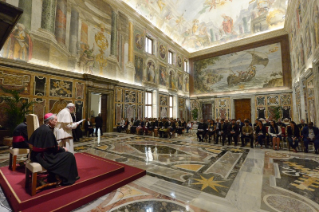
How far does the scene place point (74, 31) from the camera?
367 inches

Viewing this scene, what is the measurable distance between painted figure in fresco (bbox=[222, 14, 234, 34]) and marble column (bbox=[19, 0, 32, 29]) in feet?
55.5

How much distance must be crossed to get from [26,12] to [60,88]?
390 centimetres

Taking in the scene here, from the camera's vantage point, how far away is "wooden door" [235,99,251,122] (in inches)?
650

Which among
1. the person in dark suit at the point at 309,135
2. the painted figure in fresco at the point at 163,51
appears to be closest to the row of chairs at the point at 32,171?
the person in dark suit at the point at 309,135

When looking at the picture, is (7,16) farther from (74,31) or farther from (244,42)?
(244,42)

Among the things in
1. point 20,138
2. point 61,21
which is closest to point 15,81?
point 61,21

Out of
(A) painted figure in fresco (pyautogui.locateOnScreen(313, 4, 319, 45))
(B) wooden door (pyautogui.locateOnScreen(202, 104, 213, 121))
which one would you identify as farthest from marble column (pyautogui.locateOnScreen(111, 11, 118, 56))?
(B) wooden door (pyautogui.locateOnScreen(202, 104, 213, 121))

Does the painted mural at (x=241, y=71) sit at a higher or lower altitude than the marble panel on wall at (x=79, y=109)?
higher

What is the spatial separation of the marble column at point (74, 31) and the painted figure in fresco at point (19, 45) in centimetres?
209

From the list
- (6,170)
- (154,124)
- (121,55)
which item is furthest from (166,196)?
(121,55)

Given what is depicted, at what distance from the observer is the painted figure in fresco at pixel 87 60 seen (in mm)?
9648

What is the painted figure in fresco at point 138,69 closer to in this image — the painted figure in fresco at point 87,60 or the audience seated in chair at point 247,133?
the painted figure in fresco at point 87,60

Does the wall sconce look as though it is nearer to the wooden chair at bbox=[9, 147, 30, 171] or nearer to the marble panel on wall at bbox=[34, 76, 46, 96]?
the wooden chair at bbox=[9, 147, 30, 171]

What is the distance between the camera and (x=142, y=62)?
1380 centimetres
